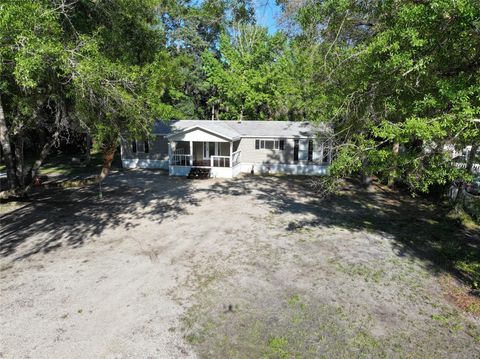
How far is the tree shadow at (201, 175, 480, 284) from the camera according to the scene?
10.1 metres

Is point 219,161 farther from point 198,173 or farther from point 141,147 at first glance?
point 141,147

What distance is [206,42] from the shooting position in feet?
129

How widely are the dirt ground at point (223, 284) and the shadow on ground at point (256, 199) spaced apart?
10 cm

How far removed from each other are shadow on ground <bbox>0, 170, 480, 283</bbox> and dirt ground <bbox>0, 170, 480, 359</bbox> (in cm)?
10

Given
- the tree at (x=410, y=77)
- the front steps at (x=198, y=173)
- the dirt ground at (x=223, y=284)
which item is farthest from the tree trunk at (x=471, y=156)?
the front steps at (x=198, y=173)

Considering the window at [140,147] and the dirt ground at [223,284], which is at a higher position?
the window at [140,147]

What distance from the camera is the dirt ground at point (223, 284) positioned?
233 inches

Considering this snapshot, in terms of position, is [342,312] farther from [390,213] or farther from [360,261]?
[390,213]

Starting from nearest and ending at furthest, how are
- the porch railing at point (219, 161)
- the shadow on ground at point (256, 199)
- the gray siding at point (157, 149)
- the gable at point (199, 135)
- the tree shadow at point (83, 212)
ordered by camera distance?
the shadow on ground at point (256, 199), the tree shadow at point (83, 212), the gable at point (199, 135), the porch railing at point (219, 161), the gray siding at point (157, 149)

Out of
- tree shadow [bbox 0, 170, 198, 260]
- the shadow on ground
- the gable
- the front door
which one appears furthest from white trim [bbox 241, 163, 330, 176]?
tree shadow [bbox 0, 170, 198, 260]

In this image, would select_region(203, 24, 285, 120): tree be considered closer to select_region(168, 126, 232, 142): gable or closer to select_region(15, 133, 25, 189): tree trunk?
select_region(168, 126, 232, 142): gable

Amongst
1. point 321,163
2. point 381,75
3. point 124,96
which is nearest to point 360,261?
point 381,75

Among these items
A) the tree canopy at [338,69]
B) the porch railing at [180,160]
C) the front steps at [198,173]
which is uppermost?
the tree canopy at [338,69]

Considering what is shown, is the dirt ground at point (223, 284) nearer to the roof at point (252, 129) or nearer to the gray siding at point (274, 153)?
the gray siding at point (274, 153)
